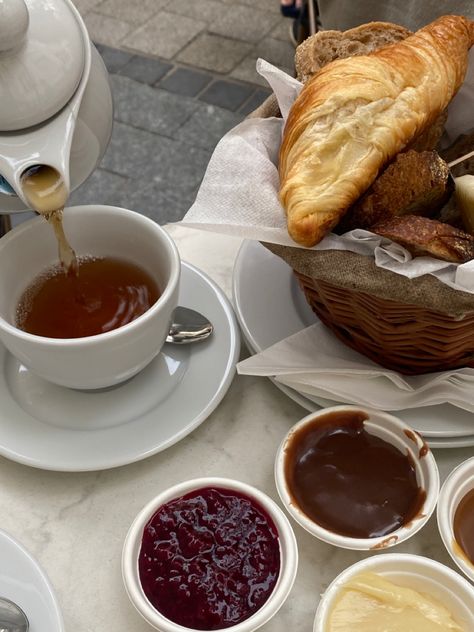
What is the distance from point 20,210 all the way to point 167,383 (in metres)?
0.26

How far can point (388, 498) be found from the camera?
74 cm

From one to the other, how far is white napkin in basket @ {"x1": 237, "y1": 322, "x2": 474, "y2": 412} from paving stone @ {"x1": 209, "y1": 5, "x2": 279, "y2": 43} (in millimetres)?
2065

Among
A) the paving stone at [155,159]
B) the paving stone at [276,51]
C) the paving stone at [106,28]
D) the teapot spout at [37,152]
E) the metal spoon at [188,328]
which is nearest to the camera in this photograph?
the teapot spout at [37,152]

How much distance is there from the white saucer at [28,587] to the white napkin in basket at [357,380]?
0.99 ft

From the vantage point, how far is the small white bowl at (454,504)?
700 mm

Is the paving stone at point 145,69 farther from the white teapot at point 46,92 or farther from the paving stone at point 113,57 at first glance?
the white teapot at point 46,92

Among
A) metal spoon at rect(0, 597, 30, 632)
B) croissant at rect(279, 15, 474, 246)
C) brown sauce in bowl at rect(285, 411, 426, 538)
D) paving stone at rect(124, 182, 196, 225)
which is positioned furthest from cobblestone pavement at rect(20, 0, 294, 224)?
metal spoon at rect(0, 597, 30, 632)

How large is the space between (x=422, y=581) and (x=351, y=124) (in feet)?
1.54

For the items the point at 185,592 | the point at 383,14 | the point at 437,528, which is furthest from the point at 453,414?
the point at 383,14

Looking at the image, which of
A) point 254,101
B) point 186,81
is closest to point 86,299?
point 254,101

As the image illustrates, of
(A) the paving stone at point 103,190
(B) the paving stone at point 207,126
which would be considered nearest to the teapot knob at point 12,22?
(A) the paving stone at point 103,190

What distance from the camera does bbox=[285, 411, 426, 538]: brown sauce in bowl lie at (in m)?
0.73

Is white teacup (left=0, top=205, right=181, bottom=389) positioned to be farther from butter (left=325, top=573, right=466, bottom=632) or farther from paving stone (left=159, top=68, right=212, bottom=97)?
paving stone (left=159, top=68, right=212, bottom=97)

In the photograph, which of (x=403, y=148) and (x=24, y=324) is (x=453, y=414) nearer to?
(x=403, y=148)
